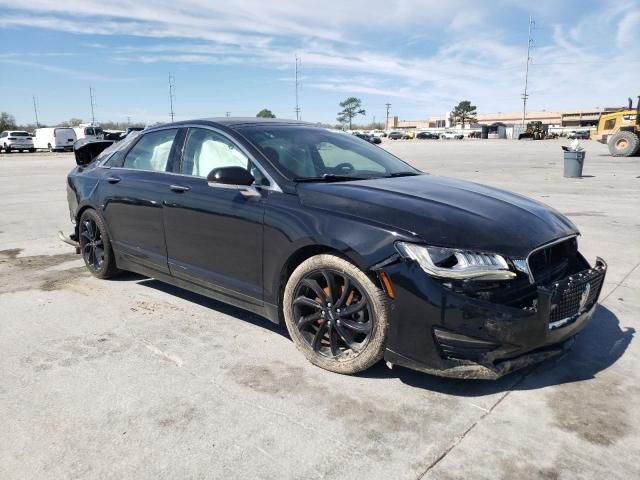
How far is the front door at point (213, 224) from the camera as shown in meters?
3.60

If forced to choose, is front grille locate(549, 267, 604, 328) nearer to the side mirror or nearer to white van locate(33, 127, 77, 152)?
the side mirror

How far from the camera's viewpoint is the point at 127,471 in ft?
7.61

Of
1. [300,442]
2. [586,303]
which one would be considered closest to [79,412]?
[300,442]

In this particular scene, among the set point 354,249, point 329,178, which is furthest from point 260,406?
point 329,178

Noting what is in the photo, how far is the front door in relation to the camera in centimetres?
360

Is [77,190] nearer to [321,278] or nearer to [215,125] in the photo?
[215,125]

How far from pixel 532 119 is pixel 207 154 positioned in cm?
14873

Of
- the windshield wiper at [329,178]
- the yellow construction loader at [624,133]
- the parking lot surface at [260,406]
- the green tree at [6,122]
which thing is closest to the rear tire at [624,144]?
the yellow construction loader at [624,133]

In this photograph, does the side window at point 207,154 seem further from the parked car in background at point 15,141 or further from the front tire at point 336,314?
the parked car in background at point 15,141

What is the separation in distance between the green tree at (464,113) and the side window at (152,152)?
455ft

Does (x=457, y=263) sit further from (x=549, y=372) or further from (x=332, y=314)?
(x=549, y=372)

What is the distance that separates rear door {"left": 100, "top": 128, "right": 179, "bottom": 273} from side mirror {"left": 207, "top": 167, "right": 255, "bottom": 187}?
0.89 meters

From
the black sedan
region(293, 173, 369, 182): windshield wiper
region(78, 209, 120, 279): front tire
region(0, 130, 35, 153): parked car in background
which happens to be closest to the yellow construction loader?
the black sedan

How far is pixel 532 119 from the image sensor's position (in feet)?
453
